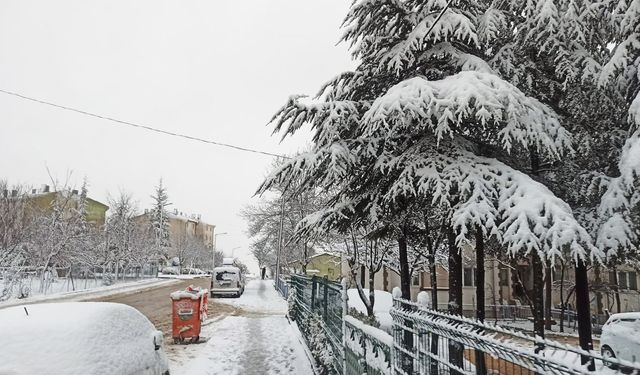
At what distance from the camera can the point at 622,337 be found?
8492mm

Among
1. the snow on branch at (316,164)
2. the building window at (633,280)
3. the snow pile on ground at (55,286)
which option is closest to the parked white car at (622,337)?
the snow on branch at (316,164)

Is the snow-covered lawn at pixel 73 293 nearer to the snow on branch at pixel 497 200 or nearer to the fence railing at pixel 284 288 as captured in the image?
the fence railing at pixel 284 288

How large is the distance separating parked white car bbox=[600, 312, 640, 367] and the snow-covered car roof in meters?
8.04

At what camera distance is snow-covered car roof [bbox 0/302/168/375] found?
3.68 metres

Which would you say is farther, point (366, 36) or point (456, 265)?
point (366, 36)

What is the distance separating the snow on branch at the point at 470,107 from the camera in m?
5.38

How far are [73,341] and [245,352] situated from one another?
6998 millimetres

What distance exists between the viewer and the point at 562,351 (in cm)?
194

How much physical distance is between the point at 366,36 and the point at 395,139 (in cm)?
213

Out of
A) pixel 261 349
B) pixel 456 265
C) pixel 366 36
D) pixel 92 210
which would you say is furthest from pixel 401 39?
pixel 92 210

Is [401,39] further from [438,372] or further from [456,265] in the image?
[438,372]

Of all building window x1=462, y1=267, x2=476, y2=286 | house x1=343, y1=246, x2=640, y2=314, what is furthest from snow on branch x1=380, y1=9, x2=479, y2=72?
building window x1=462, y1=267, x2=476, y2=286

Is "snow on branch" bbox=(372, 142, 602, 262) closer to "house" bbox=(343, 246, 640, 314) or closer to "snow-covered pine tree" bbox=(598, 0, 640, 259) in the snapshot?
"snow-covered pine tree" bbox=(598, 0, 640, 259)

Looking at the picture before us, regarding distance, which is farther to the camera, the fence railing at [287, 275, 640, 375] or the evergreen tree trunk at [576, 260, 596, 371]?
the evergreen tree trunk at [576, 260, 596, 371]
